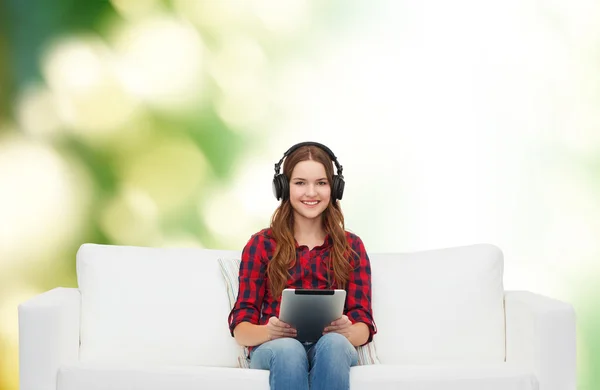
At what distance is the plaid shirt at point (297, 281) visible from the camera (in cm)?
262

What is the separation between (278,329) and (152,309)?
0.55 metres

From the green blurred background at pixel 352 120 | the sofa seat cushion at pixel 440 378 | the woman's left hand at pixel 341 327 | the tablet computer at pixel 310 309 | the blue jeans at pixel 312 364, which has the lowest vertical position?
the sofa seat cushion at pixel 440 378

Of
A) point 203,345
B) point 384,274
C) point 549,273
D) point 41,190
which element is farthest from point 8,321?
point 549,273

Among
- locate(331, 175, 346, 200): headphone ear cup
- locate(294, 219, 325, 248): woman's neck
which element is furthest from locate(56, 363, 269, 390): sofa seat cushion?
locate(331, 175, 346, 200): headphone ear cup

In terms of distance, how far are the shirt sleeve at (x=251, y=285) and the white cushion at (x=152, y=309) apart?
17 cm

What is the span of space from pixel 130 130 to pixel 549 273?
2.10 metres

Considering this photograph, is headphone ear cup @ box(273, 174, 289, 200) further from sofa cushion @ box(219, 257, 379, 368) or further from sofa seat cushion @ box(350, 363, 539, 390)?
sofa seat cushion @ box(350, 363, 539, 390)

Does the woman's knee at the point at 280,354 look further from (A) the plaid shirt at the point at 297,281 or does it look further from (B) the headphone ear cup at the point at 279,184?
(B) the headphone ear cup at the point at 279,184

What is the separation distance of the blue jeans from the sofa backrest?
1.46 ft

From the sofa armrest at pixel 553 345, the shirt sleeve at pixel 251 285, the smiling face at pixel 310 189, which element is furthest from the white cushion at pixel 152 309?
the sofa armrest at pixel 553 345

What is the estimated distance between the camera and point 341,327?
8.20ft

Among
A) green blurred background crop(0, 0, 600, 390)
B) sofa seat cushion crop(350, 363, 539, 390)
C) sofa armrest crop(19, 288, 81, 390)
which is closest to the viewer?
sofa seat cushion crop(350, 363, 539, 390)

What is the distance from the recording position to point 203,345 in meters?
2.75

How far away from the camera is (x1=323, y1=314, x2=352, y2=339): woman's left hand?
8.14 feet
